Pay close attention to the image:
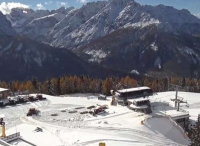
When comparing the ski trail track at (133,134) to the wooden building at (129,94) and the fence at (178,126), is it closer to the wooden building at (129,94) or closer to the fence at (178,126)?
the fence at (178,126)

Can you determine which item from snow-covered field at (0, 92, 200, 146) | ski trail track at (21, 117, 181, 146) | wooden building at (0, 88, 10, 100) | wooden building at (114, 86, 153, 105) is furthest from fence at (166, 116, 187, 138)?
wooden building at (0, 88, 10, 100)

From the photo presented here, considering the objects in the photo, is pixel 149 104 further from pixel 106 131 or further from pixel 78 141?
pixel 78 141

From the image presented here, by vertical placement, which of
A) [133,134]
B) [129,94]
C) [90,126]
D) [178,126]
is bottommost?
[178,126]

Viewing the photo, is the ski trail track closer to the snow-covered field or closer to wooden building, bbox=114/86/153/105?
the snow-covered field

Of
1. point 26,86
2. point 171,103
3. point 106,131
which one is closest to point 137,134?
point 106,131

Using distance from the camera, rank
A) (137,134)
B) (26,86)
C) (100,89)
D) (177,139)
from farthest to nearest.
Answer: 1. (100,89)
2. (26,86)
3. (177,139)
4. (137,134)

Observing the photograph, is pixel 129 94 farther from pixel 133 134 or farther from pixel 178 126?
pixel 133 134

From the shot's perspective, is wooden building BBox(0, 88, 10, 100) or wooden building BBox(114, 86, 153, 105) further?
wooden building BBox(0, 88, 10, 100)

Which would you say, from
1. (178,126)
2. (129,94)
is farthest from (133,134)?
(129,94)
